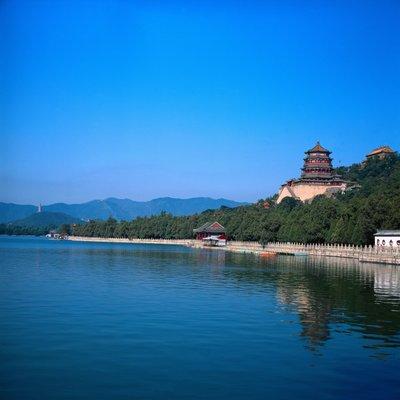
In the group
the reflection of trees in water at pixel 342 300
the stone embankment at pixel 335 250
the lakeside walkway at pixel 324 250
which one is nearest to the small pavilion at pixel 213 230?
the lakeside walkway at pixel 324 250

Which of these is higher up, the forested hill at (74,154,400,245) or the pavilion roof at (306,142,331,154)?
the pavilion roof at (306,142,331,154)

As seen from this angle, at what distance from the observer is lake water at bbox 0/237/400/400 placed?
10.6 metres

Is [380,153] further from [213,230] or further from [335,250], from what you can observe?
[335,250]

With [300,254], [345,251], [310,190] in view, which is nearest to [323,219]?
[300,254]

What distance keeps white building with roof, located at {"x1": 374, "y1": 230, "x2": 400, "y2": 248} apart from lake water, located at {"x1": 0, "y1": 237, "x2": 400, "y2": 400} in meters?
24.4

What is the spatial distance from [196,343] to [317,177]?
8447cm

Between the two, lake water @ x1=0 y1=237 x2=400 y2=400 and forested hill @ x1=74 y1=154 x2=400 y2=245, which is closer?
lake water @ x1=0 y1=237 x2=400 y2=400

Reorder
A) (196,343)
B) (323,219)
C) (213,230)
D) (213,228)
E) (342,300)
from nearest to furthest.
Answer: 1. (196,343)
2. (342,300)
3. (323,219)
4. (213,230)
5. (213,228)

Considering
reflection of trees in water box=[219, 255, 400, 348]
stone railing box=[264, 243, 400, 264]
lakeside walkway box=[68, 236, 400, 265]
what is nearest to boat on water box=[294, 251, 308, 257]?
lakeside walkway box=[68, 236, 400, 265]

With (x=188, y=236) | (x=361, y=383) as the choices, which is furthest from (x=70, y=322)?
(x=188, y=236)

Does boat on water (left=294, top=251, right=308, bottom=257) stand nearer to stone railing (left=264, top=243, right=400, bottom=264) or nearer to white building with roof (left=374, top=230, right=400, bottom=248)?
stone railing (left=264, top=243, right=400, bottom=264)

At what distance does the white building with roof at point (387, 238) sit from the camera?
48.8 metres

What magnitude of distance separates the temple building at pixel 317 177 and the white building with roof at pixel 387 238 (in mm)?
42965

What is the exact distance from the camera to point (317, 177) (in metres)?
95.7
